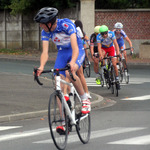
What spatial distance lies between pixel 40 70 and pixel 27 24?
79.7 feet

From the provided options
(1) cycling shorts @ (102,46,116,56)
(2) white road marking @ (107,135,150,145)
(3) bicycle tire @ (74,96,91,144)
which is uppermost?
(1) cycling shorts @ (102,46,116,56)

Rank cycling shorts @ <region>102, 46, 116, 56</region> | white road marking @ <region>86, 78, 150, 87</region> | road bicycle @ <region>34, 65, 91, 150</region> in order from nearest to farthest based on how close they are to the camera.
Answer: road bicycle @ <region>34, 65, 91, 150</region> < cycling shorts @ <region>102, 46, 116, 56</region> < white road marking @ <region>86, 78, 150, 87</region>

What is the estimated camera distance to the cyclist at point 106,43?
1350cm

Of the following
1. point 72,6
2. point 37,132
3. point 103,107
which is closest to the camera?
point 37,132

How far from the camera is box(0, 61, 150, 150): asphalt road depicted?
24.7 feet

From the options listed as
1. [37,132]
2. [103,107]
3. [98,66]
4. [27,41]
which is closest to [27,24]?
[27,41]

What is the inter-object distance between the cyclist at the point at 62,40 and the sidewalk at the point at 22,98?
2.14 ft

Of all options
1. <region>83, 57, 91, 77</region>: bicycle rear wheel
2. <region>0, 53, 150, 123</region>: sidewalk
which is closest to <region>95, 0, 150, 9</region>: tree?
<region>83, 57, 91, 77</region>: bicycle rear wheel

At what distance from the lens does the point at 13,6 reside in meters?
29.9

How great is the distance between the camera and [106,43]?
14.2 meters

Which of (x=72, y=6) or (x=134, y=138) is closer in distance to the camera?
(x=134, y=138)

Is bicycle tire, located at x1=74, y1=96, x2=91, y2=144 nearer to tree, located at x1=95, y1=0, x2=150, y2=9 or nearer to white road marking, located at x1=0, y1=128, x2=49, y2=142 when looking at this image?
white road marking, located at x1=0, y1=128, x2=49, y2=142

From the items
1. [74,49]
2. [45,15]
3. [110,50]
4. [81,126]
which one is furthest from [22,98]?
[45,15]

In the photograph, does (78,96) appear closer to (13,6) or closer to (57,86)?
(57,86)
